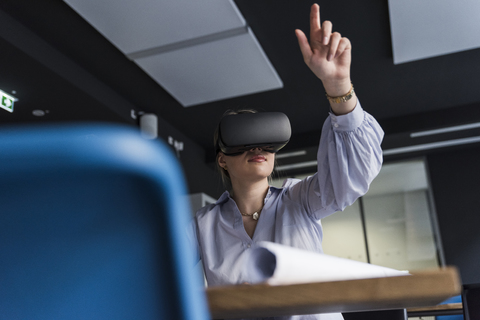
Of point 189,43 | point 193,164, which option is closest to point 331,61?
point 189,43

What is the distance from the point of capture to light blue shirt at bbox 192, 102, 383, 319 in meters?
1.09

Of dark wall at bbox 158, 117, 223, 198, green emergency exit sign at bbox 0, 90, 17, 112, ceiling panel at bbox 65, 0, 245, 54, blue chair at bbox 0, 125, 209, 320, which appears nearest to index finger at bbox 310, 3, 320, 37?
blue chair at bbox 0, 125, 209, 320

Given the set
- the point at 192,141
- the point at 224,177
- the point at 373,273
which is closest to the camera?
the point at 373,273

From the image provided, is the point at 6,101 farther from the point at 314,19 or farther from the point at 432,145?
the point at 432,145

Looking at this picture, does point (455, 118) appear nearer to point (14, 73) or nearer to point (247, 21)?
point (247, 21)

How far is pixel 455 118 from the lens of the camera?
5.09 meters

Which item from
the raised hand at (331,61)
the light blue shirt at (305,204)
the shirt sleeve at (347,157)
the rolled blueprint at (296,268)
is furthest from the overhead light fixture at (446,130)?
the rolled blueprint at (296,268)

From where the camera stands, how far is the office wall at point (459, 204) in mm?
5320

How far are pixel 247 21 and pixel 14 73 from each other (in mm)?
1778

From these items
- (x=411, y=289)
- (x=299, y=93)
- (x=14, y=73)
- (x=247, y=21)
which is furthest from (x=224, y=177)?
(x=299, y=93)

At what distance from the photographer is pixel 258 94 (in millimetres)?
4410

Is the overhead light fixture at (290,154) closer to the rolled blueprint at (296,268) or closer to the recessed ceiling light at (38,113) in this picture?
the recessed ceiling light at (38,113)

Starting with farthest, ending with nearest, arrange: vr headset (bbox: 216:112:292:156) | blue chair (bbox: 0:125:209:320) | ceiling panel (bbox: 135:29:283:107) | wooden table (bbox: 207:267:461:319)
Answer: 1. ceiling panel (bbox: 135:29:283:107)
2. vr headset (bbox: 216:112:292:156)
3. wooden table (bbox: 207:267:461:319)
4. blue chair (bbox: 0:125:209:320)

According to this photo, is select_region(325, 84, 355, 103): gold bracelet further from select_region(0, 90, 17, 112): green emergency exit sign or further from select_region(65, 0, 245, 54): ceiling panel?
select_region(0, 90, 17, 112): green emergency exit sign
